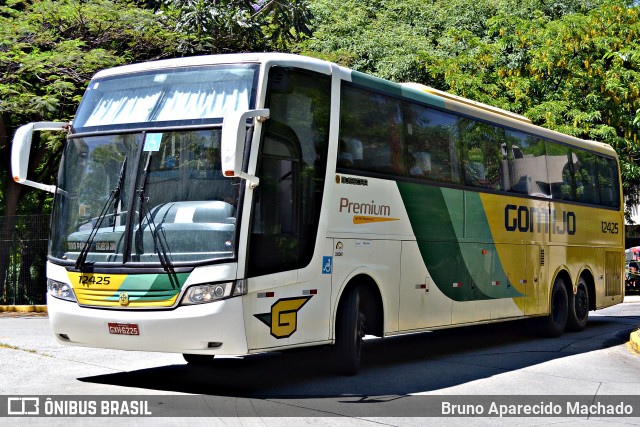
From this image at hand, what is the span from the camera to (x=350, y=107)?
11125mm

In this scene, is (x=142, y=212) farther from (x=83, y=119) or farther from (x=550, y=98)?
(x=550, y=98)

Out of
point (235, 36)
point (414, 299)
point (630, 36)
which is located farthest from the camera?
point (630, 36)

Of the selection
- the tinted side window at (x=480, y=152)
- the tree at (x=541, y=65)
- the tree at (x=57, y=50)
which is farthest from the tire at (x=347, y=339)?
the tree at (x=541, y=65)

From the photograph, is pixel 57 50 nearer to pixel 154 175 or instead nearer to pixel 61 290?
pixel 61 290

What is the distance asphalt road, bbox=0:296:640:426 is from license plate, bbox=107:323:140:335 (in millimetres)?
626

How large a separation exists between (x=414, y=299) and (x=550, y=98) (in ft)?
63.2

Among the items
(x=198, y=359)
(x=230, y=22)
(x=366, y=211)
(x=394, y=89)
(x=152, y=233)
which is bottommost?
(x=198, y=359)

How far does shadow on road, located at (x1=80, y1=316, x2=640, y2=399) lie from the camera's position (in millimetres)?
9998

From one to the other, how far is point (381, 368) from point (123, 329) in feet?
13.1

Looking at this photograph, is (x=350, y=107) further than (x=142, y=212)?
Yes

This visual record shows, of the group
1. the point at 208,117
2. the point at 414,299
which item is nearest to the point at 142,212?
the point at 208,117

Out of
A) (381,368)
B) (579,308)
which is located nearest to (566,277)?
(579,308)

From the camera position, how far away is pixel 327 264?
10.4 meters

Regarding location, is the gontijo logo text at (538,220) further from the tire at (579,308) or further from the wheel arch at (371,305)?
the wheel arch at (371,305)
